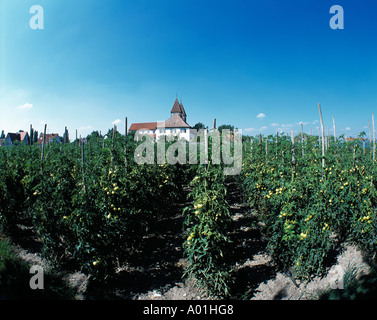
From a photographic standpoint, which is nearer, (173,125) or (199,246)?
(199,246)

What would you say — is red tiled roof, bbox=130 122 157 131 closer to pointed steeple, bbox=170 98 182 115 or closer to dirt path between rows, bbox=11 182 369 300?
pointed steeple, bbox=170 98 182 115

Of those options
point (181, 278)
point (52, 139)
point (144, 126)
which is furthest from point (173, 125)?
point (181, 278)

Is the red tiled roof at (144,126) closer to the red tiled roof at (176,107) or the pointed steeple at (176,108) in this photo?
the pointed steeple at (176,108)

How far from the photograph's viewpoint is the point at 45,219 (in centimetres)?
349

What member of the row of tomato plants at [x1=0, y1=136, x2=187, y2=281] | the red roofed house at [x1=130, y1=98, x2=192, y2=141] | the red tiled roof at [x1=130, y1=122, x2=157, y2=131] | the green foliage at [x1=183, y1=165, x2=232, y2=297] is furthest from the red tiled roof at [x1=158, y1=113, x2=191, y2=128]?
the green foliage at [x1=183, y1=165, x2=232, y2=297]

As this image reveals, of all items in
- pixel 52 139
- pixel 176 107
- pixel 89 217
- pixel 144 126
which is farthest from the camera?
pixel 144 126

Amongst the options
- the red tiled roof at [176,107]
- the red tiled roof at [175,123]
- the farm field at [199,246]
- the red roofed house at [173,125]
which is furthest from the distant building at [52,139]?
the red tiled roof at [176,107]

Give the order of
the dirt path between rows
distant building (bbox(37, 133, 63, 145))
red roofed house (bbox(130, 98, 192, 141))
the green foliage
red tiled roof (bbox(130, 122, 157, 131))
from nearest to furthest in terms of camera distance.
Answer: the green foliage → the dirt path between rows → distant building (bbox(37, 133, 63, 145)) → red roofed house (bbox(130, 98, 192, 141)) → red tiled roof (bbox(130, 122, 157, 131))

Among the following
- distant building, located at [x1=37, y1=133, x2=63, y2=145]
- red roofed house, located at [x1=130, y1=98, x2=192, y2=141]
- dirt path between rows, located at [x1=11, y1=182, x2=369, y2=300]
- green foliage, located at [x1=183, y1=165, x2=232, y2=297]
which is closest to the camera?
green foliage, located at [x1=183, y1=165, x2=232, y2=297]

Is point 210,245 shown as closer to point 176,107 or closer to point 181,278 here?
point 181,278

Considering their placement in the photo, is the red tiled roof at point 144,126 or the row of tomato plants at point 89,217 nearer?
the row of tomato plants at point 89,217

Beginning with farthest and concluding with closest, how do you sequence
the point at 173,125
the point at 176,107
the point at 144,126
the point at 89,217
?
the point at 144,126
the point at 176,107
the point at 173,125
the point at 89,217
